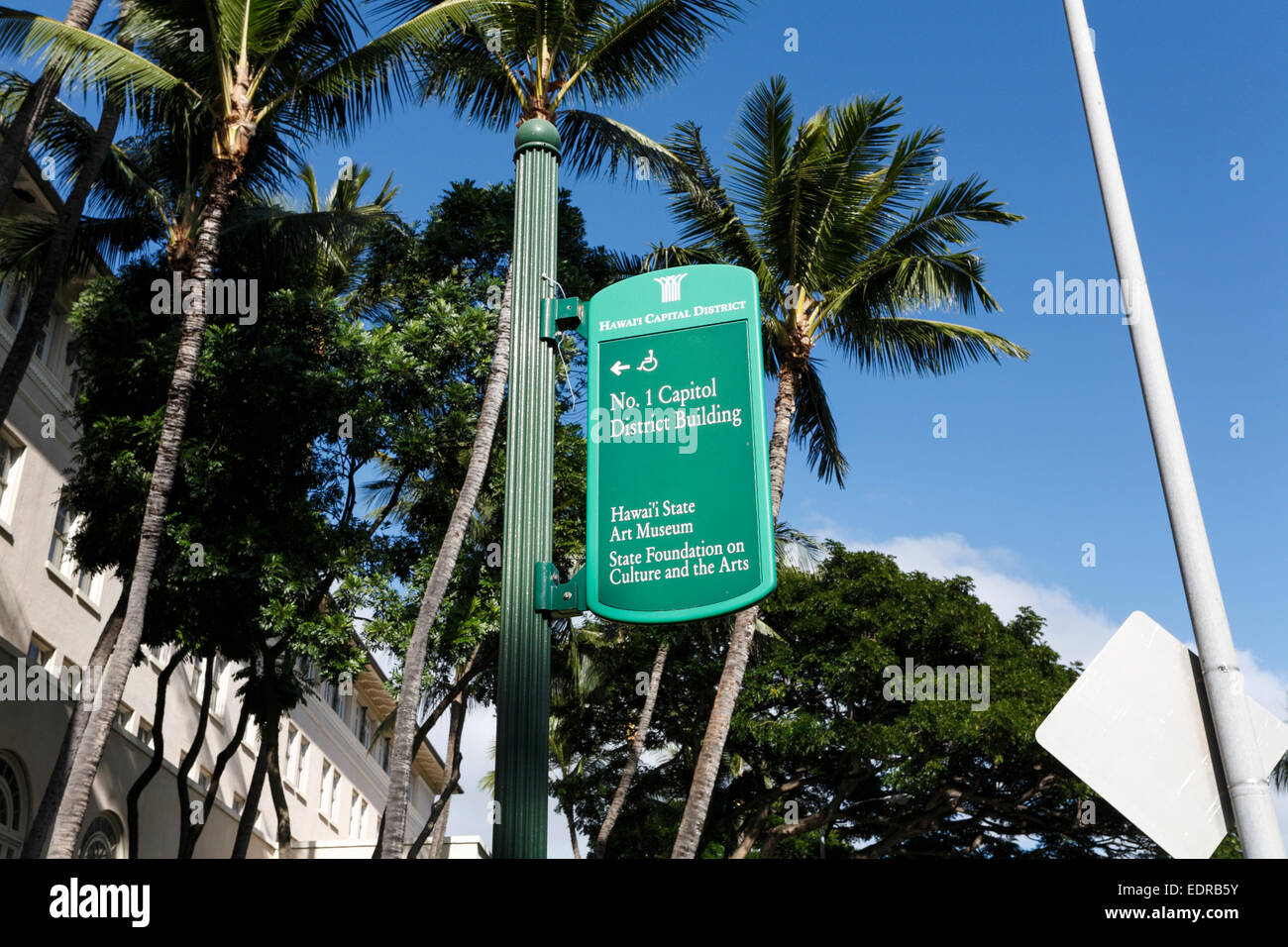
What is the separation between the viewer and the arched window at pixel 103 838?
23.0m

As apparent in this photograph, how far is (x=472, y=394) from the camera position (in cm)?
1995

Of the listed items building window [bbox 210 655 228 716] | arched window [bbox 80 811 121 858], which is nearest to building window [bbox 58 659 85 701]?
arched window [bbox 80 811 121 858]

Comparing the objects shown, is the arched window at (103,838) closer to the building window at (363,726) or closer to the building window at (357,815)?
the building window at (357,815)

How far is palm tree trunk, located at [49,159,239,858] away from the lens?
1314 cm

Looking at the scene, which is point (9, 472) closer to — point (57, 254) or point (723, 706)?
point (57, 254)

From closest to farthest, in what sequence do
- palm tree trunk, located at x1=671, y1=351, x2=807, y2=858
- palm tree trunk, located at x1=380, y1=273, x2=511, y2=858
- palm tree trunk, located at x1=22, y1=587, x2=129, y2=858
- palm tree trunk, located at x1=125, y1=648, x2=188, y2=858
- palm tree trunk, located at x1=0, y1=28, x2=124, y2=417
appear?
palm tree trunk, located at x1=22, y1=587, x2=129, y2=858 < palm tree trunk, located at x1=380, y1=273, x2=511, y2=858 < palm tree trunk, located at x1=0, y1=28, x2=124, y2=417 < palm tree trunk, located at x1=671, y1=351, x2=807, y2=858 < palm tree trunk, located at x1=125, y1=648, x2=188, y2=858

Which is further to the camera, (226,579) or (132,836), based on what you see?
(132,836)

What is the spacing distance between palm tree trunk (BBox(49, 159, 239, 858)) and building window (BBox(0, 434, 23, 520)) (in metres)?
7.86

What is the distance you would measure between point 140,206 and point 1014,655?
21.5 meters

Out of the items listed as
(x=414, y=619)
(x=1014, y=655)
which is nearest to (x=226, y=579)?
(x=414, y=619)

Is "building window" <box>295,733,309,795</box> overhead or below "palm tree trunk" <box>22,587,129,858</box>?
below

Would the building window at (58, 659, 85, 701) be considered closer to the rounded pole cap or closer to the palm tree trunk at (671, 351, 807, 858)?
the palm tree trunk at (671, 351, 807, 858)

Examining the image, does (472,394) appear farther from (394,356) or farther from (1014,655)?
(1014,655)

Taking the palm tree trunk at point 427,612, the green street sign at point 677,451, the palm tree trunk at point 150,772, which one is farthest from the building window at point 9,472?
the green street sign at point 677,451
